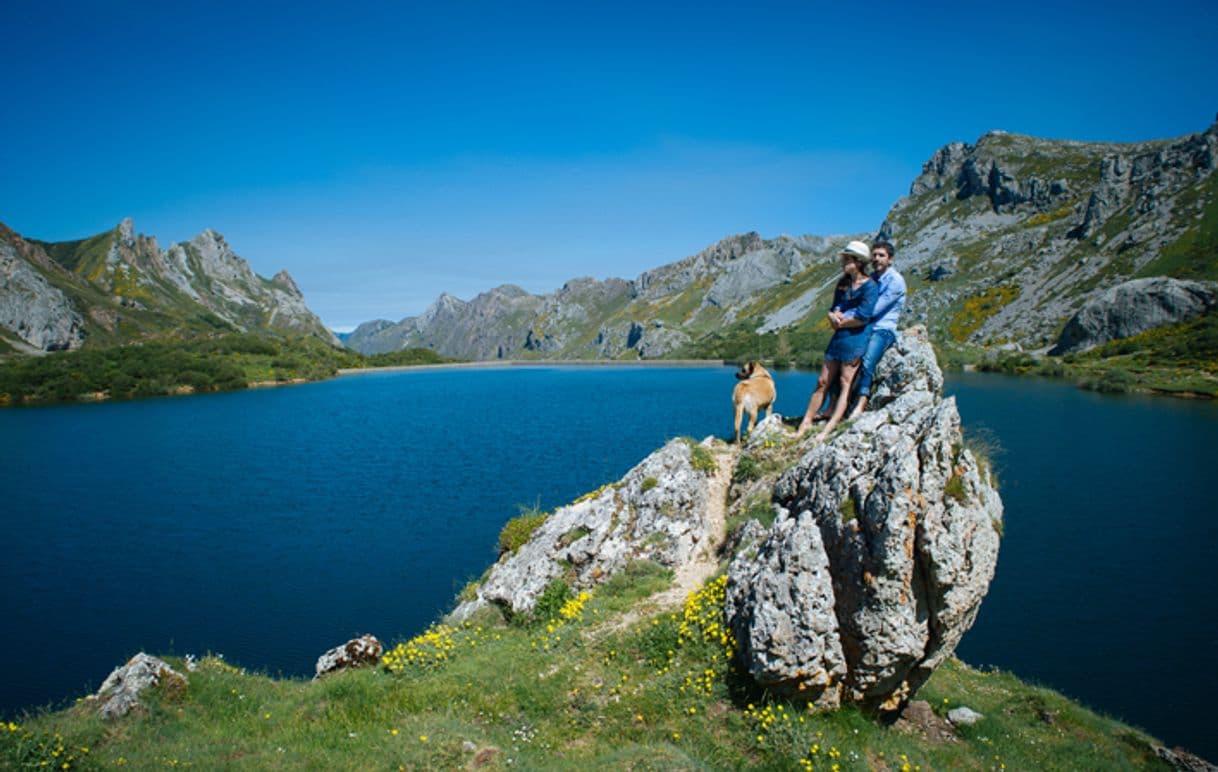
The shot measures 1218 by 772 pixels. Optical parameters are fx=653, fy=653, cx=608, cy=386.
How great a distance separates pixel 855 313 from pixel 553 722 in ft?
39.6

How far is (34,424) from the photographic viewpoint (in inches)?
3775

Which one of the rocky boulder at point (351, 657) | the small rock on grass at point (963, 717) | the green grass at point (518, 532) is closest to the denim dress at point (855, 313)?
the small rock on grass at point (963, 717)

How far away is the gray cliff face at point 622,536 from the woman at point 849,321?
13.5 feet

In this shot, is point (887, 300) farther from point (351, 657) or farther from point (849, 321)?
point (351, 657)

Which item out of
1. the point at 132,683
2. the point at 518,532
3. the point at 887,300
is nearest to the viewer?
the point at 132,683

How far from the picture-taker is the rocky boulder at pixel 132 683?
12.2m

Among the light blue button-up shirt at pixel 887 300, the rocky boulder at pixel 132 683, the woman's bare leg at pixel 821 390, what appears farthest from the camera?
the woman's bare leg at pixel 821 390

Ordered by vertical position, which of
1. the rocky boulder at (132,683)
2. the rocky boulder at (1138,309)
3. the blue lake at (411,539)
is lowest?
the blue lake at (411,539)

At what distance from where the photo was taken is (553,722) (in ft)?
38.0

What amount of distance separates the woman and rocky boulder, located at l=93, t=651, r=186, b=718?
15.3 m

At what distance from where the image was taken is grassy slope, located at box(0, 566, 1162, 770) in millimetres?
10172

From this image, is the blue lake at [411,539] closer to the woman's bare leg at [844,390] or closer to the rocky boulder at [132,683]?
the woman's bare leg at [844,390]

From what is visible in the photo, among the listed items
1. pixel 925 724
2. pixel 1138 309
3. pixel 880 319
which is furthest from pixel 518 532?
pixel 1138 309

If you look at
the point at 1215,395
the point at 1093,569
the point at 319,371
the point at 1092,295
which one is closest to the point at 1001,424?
the point at 1215,395
